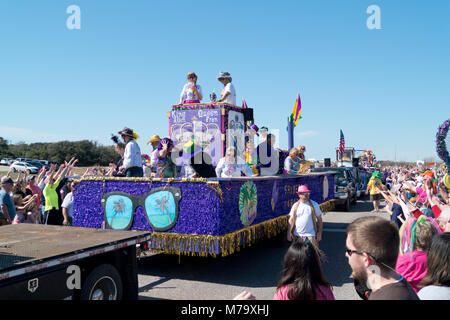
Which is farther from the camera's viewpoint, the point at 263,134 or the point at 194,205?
the point at 263,134

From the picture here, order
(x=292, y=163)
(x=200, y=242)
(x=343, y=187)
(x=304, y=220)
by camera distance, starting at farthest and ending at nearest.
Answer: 1. (x=343, y=187)
2. (x=292, y=163)
3. (x=304, y=220)
4. (x=200, y=242)

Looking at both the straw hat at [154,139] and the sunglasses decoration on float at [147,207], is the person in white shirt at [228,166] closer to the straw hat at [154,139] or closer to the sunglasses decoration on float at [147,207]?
the sunglasses decoration on float at [147,207]

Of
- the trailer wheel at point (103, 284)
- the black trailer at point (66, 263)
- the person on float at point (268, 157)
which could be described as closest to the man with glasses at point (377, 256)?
the black trailer at point (66, 263)

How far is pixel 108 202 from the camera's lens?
21.2ft

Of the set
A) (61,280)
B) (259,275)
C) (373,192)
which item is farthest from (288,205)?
(373,192)

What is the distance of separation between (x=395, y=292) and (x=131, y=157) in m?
5.48

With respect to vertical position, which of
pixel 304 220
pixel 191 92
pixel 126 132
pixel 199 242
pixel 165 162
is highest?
pixel 191 92

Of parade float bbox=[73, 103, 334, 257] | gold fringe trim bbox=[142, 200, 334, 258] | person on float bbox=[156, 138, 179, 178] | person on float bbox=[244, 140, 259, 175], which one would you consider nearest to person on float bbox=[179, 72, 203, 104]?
parade float bbox=[73, 103, 334, 257]

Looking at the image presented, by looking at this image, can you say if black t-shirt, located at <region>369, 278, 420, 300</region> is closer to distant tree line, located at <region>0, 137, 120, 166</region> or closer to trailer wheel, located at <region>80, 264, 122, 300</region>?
trailer wheel, located at <region>80, 264, 122, 300</region>

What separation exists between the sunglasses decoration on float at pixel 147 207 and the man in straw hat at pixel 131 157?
1.59ft

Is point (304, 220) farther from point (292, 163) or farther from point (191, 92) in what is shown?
point (191, 92)

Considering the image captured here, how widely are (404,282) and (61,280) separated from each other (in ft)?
9.94

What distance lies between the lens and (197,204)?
18.6ft

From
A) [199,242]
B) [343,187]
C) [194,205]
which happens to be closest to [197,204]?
[194,205]
